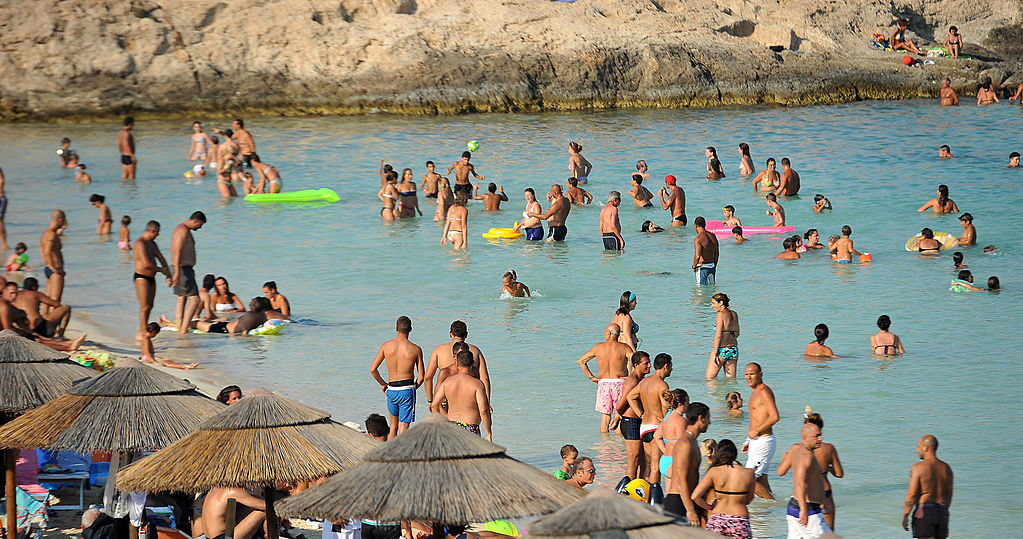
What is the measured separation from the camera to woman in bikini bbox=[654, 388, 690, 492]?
8.41 meters

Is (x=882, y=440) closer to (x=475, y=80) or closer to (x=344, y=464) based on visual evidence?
(x=344, y=464)

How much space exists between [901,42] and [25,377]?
134 feet

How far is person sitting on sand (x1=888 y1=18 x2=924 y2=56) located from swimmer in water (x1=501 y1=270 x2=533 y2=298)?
31.2m

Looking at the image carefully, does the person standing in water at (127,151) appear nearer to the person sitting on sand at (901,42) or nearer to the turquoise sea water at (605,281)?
the turquoise sea water at (605,281)

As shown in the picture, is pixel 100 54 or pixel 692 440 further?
pixel 100 54

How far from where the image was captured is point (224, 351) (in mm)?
14039

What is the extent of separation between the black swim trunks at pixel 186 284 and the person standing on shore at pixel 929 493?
9033 mm

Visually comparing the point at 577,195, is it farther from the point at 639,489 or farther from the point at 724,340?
the point at 639,489

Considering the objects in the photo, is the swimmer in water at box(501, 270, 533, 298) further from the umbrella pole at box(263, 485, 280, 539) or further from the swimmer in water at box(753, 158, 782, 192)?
the swimmer in water at box(753, 158, 782, 192)

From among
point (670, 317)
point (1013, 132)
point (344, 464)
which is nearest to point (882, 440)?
point (670, 317)

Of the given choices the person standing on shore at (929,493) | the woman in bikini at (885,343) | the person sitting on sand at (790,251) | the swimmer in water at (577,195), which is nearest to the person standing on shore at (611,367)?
the person standing on shore at (929,493)

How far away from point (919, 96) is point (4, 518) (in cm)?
3826

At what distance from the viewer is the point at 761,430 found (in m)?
8.99

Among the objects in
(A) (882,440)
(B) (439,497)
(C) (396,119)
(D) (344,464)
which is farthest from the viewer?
(C) (396,119)
